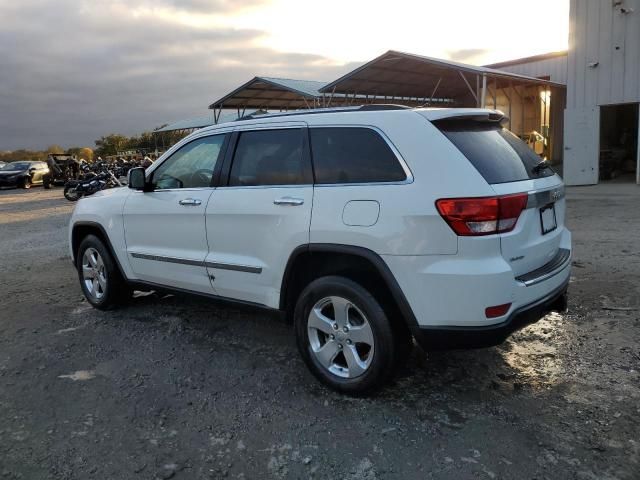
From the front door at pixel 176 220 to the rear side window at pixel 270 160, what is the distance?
10.0 inches

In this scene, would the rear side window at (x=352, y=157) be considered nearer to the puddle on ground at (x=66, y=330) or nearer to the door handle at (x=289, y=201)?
the door handle at (x=289, y=201)

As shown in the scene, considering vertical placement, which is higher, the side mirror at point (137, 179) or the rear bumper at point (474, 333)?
the side mirror at point (137, 179)

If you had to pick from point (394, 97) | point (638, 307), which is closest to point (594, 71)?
point (394, 97)

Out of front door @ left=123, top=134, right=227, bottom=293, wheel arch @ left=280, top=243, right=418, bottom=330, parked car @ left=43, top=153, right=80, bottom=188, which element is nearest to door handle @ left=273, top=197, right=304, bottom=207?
wheel arch @ left=280, top=243, right=418, bottom=330

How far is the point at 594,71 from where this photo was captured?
16.1 metres

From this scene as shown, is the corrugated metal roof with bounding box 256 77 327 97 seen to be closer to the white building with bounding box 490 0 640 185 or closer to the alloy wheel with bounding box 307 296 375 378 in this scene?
the white building with bounding box 490 0 640 185

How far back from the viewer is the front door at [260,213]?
370cm

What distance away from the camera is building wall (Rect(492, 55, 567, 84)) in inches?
949

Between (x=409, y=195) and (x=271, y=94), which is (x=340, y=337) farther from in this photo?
(x=271, y=94)

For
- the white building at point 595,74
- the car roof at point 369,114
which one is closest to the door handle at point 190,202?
the car roof at point 369,114

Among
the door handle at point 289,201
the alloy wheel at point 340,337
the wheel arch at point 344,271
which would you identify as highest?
the door handle at point 289,201

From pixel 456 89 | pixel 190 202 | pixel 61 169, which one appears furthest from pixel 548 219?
pixel 61 169

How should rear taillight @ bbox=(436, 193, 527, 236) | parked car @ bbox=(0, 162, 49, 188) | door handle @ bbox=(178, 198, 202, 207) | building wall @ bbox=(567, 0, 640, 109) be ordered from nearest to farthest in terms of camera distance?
rear taillight @ bbox=(436, 193, 527, 236) < door handle @ bbox=(178, 198, 202, 207) < building wall @ bbox=(567, 0, 640, 109) < parked car @ bbox=(0, 162, 49, 188)

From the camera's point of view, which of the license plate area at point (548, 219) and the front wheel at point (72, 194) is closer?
the license plate area at point (548, 219)
